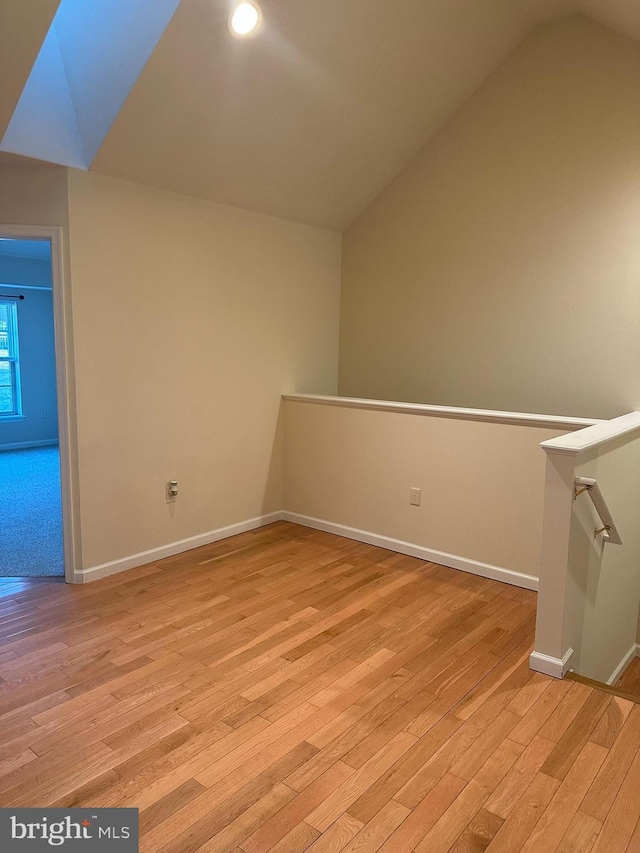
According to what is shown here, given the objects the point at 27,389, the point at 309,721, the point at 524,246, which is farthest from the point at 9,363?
the point at 309,721

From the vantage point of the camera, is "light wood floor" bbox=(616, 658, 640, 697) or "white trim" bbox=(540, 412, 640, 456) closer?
"white trim" bbox=(540, 412, 640, 456)

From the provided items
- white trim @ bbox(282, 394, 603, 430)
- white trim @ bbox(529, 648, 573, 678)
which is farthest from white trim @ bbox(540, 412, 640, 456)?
white trim @ bbox(529, 648, 573, 678)

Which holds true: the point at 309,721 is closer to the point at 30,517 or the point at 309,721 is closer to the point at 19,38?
the point at 19,38

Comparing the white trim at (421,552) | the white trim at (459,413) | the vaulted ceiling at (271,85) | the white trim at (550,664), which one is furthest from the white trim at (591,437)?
the vaulted ceiling at (271,85)

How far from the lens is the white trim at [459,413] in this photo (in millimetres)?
3301

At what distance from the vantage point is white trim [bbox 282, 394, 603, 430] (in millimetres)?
3301

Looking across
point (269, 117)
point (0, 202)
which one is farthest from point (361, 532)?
point (0, 202)

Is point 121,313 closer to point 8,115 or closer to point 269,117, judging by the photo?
point 8,115

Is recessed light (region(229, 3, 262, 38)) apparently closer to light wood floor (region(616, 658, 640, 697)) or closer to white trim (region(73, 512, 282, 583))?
white trim (region(73, 512, 282, 583))

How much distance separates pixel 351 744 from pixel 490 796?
0.49 metres

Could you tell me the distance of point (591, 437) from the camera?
266 cm

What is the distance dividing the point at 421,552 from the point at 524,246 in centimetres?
213

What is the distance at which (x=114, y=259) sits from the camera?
342 cm

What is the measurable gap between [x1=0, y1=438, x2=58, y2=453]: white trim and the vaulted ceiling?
17.3 ft
